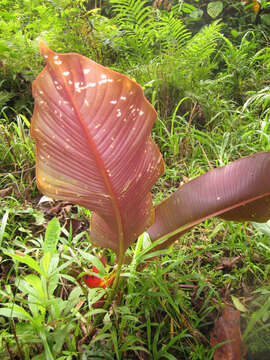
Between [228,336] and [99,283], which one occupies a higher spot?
[99,283]

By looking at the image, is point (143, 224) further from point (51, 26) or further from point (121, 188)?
point (51, 26)

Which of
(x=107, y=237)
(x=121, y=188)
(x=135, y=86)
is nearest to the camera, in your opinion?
(x=135, y=86)

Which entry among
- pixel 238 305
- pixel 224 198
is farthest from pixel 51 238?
pixel 238 305

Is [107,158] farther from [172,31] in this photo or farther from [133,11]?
[133,11]

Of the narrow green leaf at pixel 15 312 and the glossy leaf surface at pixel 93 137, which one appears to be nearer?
→ the glossy leaf surface at pixel 93 137

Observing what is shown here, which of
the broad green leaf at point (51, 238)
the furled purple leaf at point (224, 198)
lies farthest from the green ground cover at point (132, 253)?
the furled purple leaf at point (224, 198)

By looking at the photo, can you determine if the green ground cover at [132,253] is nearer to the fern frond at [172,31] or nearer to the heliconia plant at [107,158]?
the fern frond at [172,31]

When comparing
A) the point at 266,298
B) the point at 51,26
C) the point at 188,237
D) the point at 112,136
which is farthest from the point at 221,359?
the point at 51,26
